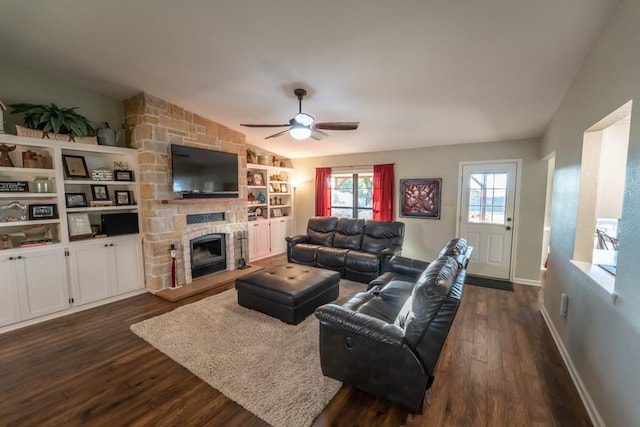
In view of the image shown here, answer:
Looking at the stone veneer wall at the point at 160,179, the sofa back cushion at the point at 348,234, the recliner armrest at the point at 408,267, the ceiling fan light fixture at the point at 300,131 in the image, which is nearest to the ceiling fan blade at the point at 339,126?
the ceiling fan light fixture at the point at 300,131

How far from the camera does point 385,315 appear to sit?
2.32 meters

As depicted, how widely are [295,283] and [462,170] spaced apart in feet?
11.9

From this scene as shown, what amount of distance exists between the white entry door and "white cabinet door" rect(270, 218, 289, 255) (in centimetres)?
379

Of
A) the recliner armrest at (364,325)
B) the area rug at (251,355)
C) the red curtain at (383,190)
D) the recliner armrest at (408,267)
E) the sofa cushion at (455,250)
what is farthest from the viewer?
the red curtain at (383,190)

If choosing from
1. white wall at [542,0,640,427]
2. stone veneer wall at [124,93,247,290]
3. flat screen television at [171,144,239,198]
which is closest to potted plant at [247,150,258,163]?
flat screen television at [171,144,239,198]

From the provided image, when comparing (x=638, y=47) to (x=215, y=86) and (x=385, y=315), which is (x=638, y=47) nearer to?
(x=385, y=315)

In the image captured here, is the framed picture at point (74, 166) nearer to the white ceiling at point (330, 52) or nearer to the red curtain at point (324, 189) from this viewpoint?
the white ceiling at point (330, 52)

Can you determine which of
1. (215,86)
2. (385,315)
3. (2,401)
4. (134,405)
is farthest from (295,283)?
(215,86)

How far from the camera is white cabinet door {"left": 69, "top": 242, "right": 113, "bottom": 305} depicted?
3330 millimetres

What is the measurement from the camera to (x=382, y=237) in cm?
468

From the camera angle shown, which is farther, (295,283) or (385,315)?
(295,283)

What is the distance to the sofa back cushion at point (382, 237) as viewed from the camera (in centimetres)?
457

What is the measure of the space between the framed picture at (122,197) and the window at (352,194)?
12.9ft

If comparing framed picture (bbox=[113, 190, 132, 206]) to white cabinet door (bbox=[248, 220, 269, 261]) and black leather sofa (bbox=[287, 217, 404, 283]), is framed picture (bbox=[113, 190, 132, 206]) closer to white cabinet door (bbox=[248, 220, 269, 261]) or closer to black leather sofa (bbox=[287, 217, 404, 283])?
white cabinet door (bbox=[248, 220, 269, 261])
